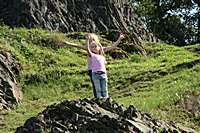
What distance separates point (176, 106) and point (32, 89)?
5458mm

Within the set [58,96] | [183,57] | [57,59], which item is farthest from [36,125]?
[183,57]

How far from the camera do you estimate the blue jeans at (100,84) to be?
35.5ft

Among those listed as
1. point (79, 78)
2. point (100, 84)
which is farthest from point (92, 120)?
point (79, 78)

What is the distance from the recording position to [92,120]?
26.5ft

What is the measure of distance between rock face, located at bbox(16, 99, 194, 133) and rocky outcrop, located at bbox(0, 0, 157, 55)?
15610 millimetres

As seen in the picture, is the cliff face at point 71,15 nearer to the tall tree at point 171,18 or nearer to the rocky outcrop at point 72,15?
the rocky outcrop at point 72,15

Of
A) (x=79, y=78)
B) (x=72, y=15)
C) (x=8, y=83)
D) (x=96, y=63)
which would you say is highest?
(x=72, y=15)

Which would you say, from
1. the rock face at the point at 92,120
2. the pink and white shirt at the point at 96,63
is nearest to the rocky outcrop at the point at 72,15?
the pink and white shirt at the point at 96,63

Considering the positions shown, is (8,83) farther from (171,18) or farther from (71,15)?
(171,18)

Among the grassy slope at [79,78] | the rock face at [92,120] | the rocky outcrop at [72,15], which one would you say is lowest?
the grassy slope at [79,78]

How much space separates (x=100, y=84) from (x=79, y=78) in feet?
22.9

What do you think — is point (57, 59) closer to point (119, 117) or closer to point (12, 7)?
point (12, 7)

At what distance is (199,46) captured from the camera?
2825 centimetres

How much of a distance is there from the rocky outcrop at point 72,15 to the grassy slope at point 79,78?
1.17 m
